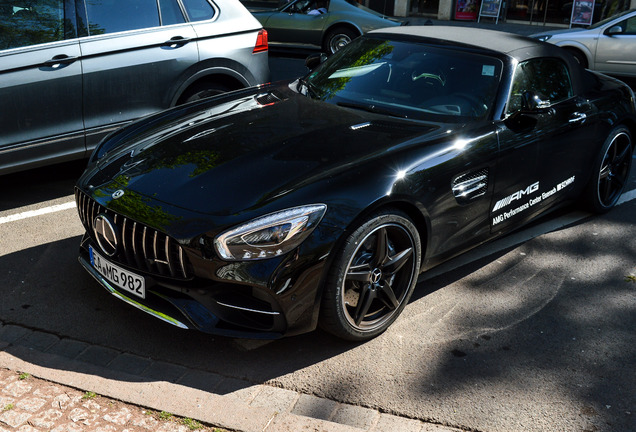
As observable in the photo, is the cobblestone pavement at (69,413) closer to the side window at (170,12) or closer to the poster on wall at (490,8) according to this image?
the side window at (170,12)

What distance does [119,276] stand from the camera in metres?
3.84

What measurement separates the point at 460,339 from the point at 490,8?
1983cm

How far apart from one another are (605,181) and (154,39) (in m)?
3.87

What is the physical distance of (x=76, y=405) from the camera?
11.0ft

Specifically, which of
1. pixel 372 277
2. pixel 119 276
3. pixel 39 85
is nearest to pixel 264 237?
pixel 372 277

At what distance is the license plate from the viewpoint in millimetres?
3723

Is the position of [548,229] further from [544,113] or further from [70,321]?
[70,321]

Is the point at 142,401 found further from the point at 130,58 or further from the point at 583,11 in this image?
the point at 583,11

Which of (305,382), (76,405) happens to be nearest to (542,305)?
(305,382)

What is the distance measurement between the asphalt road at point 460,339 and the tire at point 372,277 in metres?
0.14

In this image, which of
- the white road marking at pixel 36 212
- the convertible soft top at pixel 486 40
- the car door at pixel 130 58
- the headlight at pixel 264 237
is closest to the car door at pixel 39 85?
the car door at pixel 130 58

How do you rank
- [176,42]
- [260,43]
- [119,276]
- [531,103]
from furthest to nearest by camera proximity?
[260,43] → [176,42] → [531,103] → [119,276]

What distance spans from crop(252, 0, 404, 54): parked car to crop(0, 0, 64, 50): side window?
30.2 feet

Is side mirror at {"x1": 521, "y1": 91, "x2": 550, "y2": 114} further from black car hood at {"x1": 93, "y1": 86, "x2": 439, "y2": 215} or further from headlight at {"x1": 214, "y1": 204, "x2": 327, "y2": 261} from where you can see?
headlight at {"x1": 214, "y1": 204, "x2": 327, "y2": 261}
